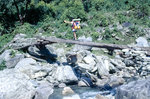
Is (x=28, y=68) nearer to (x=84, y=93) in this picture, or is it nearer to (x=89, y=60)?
(x=84, y=93)

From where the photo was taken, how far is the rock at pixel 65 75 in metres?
10.4

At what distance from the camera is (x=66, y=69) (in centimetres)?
1084

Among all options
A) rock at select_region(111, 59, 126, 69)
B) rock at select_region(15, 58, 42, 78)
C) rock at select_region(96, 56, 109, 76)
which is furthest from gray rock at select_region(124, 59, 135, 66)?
rock at select_region(15, 58, 42, 78)

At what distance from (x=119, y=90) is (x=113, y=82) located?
15.3 ft

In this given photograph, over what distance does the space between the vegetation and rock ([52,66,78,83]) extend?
582cm

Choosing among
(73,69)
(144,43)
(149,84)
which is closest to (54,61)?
(73,69)

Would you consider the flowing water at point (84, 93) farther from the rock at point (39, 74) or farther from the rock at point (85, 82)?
the rock at point (39, 74)

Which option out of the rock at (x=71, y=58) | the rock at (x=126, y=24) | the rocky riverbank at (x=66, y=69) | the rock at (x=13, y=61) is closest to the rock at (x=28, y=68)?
the rocky riverbank at (x=66, y=69)

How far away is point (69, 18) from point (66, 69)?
10.5 meters

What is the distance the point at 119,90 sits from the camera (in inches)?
225

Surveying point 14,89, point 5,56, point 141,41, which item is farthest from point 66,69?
point 141,41

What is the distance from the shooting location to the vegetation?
17.4 meters

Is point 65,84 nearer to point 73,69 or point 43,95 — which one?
point 73,69

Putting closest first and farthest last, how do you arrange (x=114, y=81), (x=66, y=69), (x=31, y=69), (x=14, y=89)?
(x=14, y=89) → (x=114, y=81) → (x=31, y=69) → (x=66, y=69)
